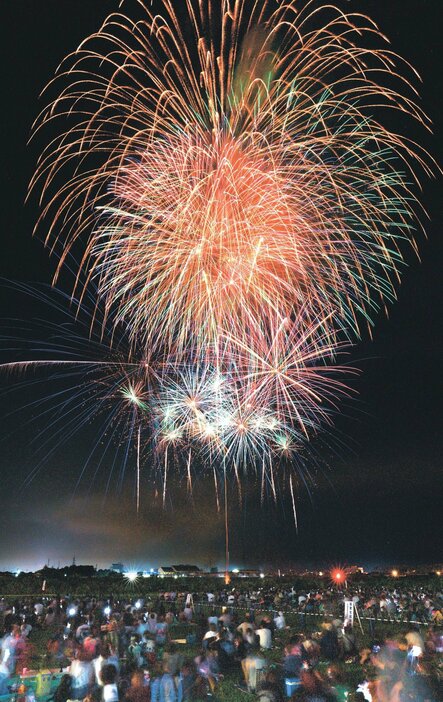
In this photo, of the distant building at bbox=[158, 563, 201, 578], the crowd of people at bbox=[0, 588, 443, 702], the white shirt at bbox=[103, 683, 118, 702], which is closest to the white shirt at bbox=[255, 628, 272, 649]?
the crowd of people at bbox=[0, 588, 443, 702]

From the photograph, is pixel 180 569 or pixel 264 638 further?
pixel 180 569

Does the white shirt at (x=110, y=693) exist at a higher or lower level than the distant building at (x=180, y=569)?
lower

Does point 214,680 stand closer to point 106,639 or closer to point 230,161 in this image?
point 106,639

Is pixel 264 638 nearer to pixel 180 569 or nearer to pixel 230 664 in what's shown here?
pixel 230 664

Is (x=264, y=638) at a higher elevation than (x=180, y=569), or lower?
lower

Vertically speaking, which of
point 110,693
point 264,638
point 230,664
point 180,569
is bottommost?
point 110,693

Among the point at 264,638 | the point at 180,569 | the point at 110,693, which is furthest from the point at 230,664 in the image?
the point at 180,569

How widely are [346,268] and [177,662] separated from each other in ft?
32.5

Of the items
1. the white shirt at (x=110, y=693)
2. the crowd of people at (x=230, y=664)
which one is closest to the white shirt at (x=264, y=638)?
the crowd of people at (x=230, y=664)

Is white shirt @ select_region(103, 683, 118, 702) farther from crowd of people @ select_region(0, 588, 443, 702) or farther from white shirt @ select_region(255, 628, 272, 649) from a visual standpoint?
white shirt @ select_region(255, 628, 272, 649)

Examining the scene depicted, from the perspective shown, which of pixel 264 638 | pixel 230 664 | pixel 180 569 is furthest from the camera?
pixel 180 569

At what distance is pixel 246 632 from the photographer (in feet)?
52.3

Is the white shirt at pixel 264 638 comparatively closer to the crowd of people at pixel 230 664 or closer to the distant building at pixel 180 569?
the crowd of people at pixel 230 664

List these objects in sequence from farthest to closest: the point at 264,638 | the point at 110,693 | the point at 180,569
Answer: the point at 180,569
the point at 264,638
the point at 110,693
